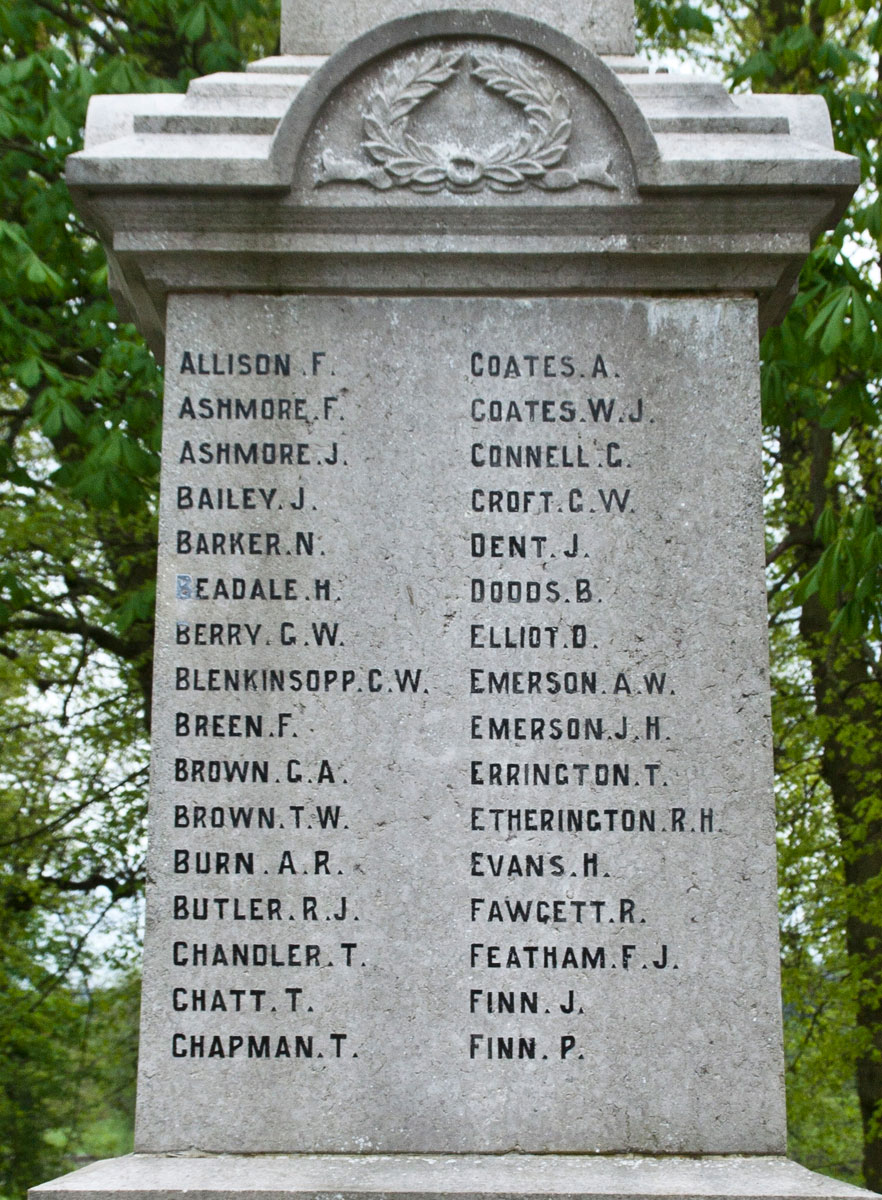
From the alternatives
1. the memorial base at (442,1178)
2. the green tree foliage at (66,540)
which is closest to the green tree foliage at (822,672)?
the green tree foliage at (66,540)

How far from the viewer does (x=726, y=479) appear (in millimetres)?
3830

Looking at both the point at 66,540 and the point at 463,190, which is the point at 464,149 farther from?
the point at 66,540

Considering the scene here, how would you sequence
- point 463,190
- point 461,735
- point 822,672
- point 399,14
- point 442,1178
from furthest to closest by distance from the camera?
1. point 822,672
2. point 399,14
3. point 463,190
4. point 461,735
5. point 442,1178

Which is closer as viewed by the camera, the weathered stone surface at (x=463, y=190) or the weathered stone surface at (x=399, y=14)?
the weathered stone surface at (x=463, y=190)

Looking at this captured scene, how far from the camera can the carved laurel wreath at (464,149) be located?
3.82m

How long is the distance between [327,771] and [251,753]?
0.66 ft

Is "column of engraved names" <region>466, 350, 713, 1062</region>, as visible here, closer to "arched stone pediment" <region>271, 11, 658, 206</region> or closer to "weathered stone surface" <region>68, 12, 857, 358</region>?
"weathered stone surface" <region>68, 12, 857, 358</region>

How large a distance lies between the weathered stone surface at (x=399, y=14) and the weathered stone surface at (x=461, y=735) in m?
0.91

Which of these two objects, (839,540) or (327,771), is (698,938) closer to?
(327,771)

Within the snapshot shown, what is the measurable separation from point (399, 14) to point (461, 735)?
2165 millimetres

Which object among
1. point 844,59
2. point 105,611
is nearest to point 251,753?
point 844,59

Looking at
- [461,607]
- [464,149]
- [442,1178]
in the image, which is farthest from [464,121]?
[442,1178]

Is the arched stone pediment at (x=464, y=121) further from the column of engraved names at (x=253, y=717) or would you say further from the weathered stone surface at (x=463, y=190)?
the column of engraved names at (x=253, y=717)

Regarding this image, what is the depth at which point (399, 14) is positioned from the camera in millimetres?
4234
